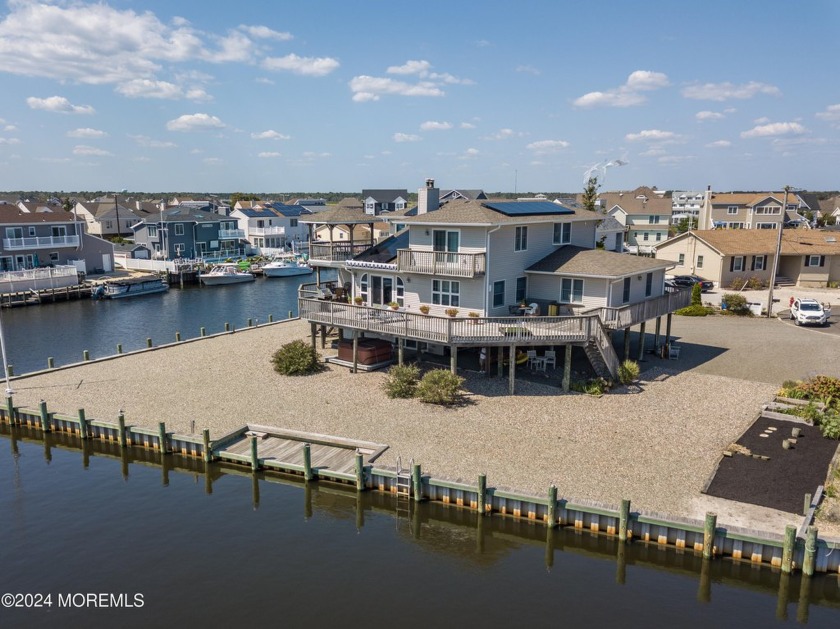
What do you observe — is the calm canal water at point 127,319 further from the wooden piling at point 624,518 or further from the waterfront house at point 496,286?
the wooden piling at point 624,518

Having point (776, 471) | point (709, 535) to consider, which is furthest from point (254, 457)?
point (776, 471)

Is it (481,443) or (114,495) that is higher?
(481,443)

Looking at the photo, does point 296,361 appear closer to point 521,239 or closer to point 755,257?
point 521,239

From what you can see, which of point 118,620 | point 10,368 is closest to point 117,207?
point 10,368

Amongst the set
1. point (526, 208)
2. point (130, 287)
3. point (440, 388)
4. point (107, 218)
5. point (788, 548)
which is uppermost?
point (526, 208)

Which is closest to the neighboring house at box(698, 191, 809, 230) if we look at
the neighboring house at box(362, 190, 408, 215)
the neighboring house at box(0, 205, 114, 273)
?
the neighboring house at box(362, 190, 408, 215)

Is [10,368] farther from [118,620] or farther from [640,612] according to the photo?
[640,612]
